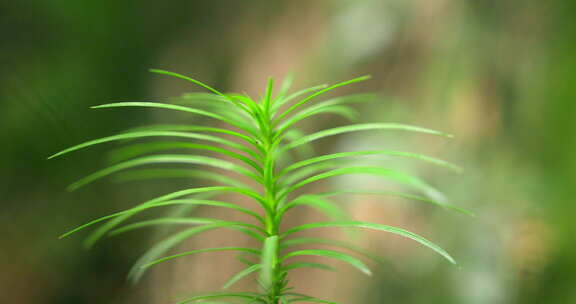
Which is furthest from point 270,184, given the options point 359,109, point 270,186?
point 359,109

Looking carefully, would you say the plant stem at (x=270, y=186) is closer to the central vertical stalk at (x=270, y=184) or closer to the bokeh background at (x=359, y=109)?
the central vertical stalk at (x=270, y=184)

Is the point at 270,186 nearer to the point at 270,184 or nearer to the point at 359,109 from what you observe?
the point at 270,184

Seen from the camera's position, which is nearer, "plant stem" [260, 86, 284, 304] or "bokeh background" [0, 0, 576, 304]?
"plant stem" [260, 86, 284, 304]

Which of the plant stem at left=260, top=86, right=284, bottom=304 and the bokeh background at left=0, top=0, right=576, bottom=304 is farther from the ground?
the bokeh background at left=0, top=0, right=576, bottom=304

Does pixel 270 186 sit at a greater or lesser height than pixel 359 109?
lesser

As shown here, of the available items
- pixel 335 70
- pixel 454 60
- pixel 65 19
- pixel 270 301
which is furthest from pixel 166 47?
pixel 270 301

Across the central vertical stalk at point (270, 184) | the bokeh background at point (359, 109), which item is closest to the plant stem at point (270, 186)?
the central vertical stalk at point (270, 184)

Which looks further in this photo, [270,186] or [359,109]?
[359,109]

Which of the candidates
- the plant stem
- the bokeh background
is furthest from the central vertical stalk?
the bokeh background

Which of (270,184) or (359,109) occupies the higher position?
(359,109)

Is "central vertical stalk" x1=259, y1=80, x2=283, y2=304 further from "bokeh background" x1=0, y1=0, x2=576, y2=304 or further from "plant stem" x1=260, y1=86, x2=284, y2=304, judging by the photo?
"bokeh background" x1=0, y1=0, x2=576, y2=304
